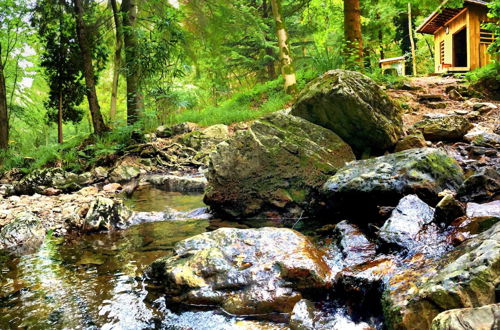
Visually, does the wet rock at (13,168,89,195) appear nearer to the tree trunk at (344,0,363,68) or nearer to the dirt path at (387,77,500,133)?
the dirt path at (387,77,500,133)

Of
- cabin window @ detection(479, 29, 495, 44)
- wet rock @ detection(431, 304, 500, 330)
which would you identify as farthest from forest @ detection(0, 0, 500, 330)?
cabin window @ detection(479, 29, 495, 44)

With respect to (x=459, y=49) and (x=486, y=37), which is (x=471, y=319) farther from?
(x=459, y=49)

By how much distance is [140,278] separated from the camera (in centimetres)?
332

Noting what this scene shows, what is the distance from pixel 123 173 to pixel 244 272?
7.63 m

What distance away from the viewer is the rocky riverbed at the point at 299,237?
2.38 metres

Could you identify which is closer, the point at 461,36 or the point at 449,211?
the point at 449,211

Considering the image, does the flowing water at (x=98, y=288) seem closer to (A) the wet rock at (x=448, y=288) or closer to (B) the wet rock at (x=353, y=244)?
(A) the wet rock at (x=448, y=288)

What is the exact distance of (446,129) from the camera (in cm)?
633

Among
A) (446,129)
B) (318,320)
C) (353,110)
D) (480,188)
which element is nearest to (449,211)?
(480,188)

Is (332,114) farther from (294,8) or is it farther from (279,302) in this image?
(294,8)

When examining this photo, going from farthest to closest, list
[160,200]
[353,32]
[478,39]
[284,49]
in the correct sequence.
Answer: [478,39]
[284,49]
[353,32]
[160,200]

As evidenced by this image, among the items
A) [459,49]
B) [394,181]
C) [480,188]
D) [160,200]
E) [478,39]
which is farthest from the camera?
[459,49]

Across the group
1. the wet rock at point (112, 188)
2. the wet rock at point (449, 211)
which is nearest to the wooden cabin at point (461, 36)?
the wet rock at point (449, 211)

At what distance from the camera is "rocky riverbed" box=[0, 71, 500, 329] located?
93.9 inches
